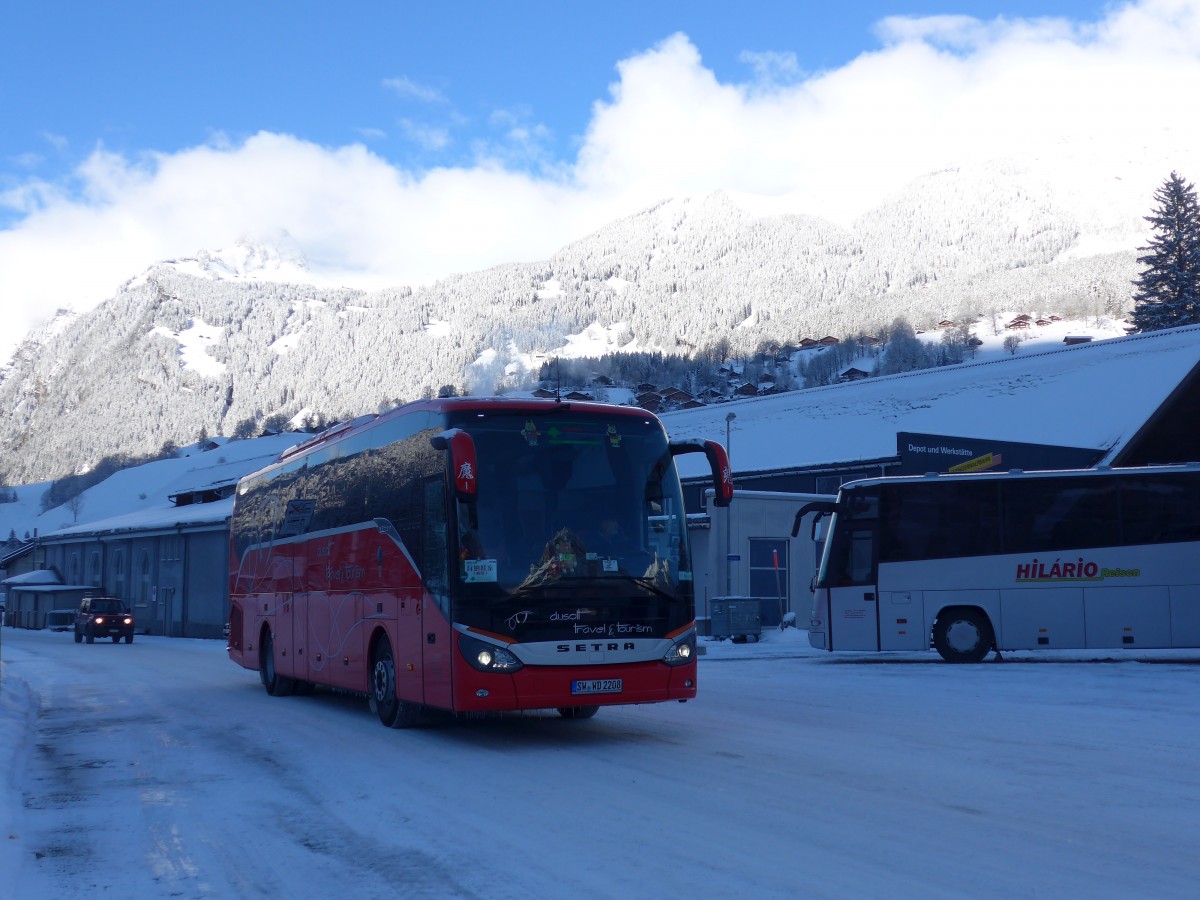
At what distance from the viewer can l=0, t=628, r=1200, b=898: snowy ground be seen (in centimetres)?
650

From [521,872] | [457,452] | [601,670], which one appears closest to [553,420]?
[457,452]

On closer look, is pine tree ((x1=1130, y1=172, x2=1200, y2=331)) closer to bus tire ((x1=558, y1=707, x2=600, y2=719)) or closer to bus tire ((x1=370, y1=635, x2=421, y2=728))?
bus tire ((x1=558, y1=707, x2=600, y2=719))

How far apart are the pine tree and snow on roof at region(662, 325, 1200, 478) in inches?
1064

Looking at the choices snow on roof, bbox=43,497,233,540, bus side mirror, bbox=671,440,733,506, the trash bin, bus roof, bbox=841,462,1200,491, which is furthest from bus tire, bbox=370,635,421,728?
snow on roof, bbox=43,497,233,540

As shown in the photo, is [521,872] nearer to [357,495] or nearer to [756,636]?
[357,495]

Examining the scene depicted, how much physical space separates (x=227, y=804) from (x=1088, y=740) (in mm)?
8012

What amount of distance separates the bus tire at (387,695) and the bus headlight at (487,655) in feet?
6.36

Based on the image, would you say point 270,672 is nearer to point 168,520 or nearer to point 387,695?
point 387,695

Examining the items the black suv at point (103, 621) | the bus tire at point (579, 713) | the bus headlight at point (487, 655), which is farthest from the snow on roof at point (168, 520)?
the bus headlight at point (487, 655)

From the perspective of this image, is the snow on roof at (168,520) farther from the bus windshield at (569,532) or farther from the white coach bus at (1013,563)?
the bus windshield at (569,532)

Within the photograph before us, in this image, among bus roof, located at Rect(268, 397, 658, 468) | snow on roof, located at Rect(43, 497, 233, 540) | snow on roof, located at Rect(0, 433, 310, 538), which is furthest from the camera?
snow on roof, located at Rect(0, 433, 310, 538)

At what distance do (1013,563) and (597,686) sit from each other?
13738 millimetres

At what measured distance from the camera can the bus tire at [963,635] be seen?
22.5m

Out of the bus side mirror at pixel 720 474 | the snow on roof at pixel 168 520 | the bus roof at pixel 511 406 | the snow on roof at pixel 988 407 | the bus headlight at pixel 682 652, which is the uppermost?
the snow on roof at pixel 988 407
